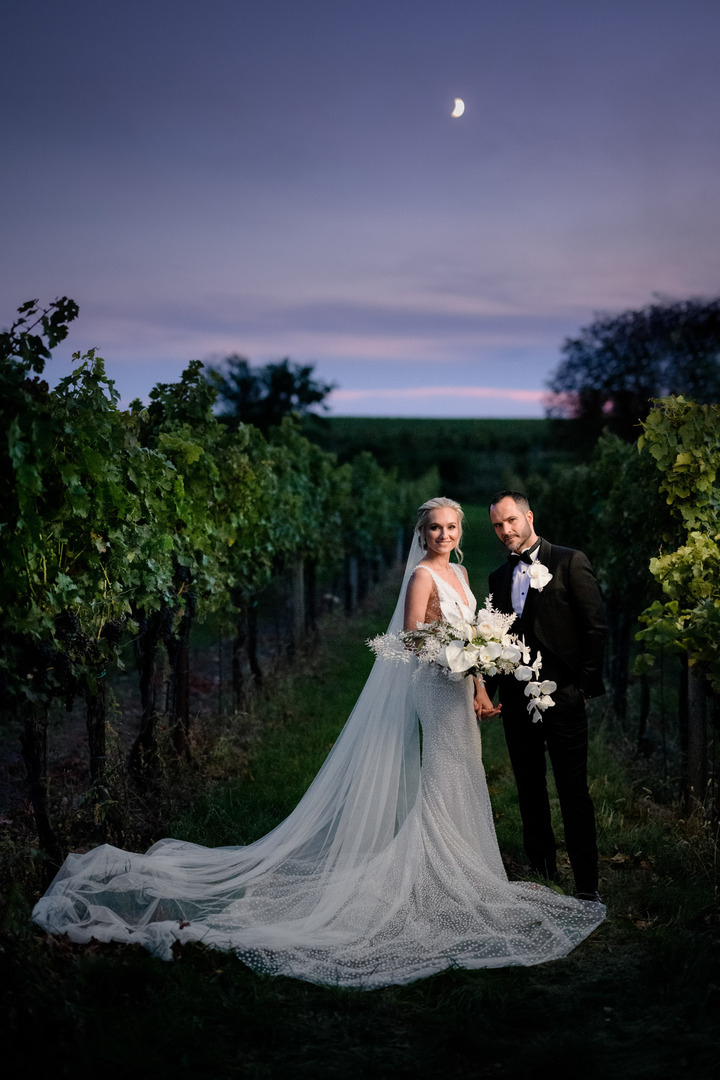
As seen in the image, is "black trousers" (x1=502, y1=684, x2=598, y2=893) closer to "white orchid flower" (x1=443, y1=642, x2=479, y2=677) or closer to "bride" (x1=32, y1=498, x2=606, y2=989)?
"bride" (x1=32, y1=498, x2=606, y2=989)

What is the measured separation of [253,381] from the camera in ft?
210

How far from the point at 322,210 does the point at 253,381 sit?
52.7m

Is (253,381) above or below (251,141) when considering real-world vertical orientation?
above

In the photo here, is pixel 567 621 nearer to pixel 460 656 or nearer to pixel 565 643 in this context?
pixel 565 643

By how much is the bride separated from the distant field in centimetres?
5375

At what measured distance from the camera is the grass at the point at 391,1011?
291 centimetres

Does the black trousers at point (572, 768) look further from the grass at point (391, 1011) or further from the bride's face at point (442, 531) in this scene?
the bride's face at point (442, 531)

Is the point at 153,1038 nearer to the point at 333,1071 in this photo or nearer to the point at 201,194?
the point at 333,1071

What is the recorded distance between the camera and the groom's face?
449 centimetres

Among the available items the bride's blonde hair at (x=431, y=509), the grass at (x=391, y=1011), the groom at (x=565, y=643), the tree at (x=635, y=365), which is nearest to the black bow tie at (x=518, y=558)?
the groom at (x=565, y=643)

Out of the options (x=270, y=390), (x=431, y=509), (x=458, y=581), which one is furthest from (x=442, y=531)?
(x=270, y=390)

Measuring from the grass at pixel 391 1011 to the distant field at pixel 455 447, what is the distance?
54.5m

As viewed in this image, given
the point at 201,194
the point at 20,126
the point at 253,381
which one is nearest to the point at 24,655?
the point at 20,126

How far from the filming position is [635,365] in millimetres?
44812
